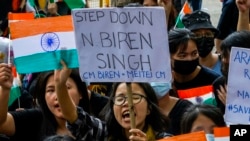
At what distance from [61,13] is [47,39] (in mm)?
4266

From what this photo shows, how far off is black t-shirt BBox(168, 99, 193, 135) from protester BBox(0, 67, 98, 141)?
646 millimetres

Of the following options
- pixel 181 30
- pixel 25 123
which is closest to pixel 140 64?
pixel 25 123

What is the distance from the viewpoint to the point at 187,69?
6.33 meters

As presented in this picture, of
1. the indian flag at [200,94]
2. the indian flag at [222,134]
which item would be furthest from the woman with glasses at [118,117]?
the indian flag at [200,94]

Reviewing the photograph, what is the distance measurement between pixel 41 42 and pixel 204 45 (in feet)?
6.39

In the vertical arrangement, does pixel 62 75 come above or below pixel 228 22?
above

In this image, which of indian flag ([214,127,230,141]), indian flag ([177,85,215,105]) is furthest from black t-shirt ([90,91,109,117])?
indian flag ([214,127,230,141])

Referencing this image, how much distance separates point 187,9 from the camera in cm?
784

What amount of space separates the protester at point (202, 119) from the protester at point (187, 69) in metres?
0.90

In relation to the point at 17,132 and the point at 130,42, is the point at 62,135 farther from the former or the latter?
the point at 130,42

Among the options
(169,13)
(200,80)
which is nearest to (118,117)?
(200,80)

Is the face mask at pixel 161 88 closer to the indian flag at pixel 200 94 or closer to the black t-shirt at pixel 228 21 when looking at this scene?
the indian flag at pixel 200 94

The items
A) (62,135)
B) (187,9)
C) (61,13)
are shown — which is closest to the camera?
(62,135)

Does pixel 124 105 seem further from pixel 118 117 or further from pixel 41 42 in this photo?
pixel 41 42
